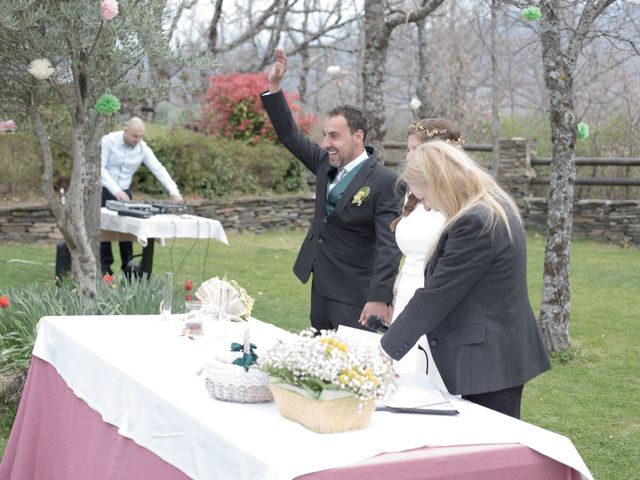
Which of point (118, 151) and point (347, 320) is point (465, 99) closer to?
point (118, 151)

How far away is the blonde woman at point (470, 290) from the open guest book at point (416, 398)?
0.09 m

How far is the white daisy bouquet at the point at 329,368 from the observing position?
2721 mm

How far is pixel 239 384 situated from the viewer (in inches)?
120

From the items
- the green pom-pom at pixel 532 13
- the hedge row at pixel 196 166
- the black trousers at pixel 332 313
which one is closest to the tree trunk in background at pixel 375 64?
the green pom-pom at pixel 532 13

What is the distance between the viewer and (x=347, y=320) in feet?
16.7

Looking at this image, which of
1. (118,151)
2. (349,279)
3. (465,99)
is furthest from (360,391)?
(465,99)

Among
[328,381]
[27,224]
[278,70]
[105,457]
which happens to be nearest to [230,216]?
[27,224]

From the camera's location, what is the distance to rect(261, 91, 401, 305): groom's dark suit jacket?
Result: 4941 millimetres

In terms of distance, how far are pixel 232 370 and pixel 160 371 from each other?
551 mm

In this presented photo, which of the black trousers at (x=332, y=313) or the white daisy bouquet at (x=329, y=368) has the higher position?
the white daisy bouquet at (x=329, y=368)

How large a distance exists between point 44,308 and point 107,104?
4.71 feet

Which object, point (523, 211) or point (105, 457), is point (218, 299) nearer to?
point (105, 457)

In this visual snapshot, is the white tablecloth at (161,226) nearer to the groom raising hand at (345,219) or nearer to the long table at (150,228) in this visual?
the long table at (150,228)

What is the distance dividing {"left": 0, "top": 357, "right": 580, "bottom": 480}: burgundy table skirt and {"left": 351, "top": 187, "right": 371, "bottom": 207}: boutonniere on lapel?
1735 mm
